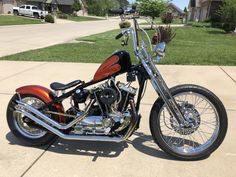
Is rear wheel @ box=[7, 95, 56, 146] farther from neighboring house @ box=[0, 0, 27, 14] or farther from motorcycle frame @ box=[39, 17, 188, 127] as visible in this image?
neighboring house @ box=[0, 0, 27, 14]

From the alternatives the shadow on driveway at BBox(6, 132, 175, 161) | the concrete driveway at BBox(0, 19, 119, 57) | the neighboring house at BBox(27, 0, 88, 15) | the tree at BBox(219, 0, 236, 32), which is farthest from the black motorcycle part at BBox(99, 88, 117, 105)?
the neighboring house at BBox(27, 0, 88, 15)

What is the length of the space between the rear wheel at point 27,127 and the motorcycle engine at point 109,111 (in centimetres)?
51

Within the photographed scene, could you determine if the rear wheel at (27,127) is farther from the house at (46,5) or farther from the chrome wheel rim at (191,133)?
the house at (46,5)

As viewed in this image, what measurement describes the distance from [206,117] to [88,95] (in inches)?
73.0

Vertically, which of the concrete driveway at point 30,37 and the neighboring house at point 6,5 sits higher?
the concrete driveway at point 30,37

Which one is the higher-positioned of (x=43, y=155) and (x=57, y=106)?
(x=57, y=106)

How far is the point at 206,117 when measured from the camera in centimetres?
431

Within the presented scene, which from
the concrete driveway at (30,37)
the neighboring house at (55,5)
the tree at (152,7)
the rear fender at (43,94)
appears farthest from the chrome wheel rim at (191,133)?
the neighboring house at (55,5)

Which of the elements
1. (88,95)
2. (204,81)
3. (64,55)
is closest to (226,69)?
(204,81)

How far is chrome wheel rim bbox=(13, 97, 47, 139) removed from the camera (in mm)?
3572

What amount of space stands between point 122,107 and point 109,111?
0.14m

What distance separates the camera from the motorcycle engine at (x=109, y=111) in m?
3.20

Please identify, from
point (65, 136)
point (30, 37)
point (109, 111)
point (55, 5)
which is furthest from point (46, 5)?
point (109, 111)

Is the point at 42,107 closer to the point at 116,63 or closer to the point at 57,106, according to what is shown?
the point at 57,106
